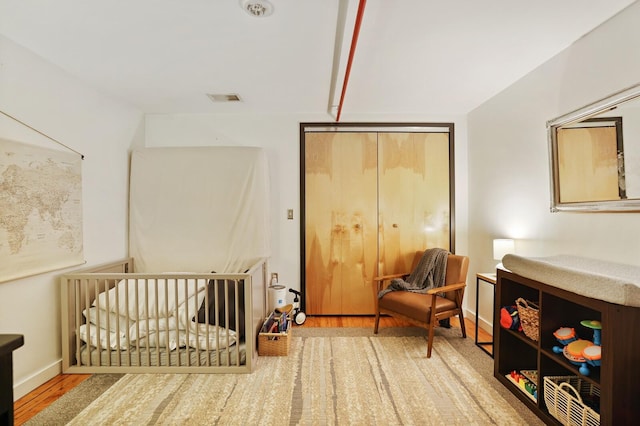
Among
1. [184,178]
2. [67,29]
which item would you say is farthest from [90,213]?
[67,29]

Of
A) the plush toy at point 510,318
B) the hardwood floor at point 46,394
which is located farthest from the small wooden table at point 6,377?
the plush toy at point 510,318

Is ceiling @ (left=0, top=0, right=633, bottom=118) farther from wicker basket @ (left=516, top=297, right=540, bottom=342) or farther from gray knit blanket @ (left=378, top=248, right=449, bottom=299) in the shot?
wicker basket @ (left=516, top=297, right=540, bottom=342)

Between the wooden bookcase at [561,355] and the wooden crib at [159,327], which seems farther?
the wooden crib at [159,327]

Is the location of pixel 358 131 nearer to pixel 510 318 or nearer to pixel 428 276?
pixel 428 276

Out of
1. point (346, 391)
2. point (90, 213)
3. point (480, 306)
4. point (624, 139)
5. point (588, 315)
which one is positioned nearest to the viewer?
point (624, 139)

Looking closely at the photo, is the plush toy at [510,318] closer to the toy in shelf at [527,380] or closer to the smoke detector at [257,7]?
the toy in shelf at [527,380]

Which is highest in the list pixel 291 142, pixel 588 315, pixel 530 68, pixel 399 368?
pixel 530 68

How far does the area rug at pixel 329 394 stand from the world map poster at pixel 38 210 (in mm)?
958

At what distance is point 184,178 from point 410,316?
2535 mm

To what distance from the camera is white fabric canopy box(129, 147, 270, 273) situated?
3359 mm

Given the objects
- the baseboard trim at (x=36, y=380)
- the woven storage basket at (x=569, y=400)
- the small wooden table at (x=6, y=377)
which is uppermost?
the small wooden table at (x=6, y=377)

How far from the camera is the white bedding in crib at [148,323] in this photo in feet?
8.02

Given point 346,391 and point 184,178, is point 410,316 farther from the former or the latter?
point 184,178

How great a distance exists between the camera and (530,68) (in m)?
2.57
